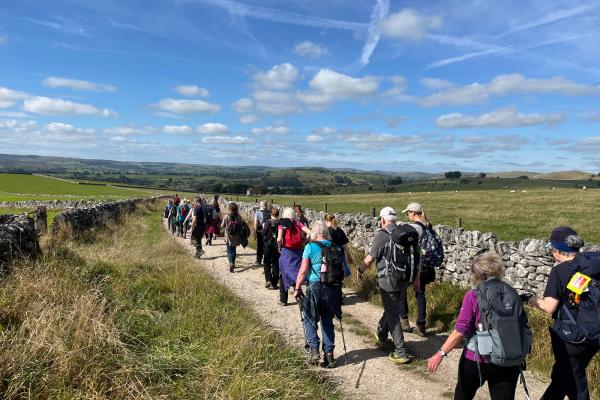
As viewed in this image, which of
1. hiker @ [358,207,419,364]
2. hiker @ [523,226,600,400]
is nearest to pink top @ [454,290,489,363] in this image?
hiker @ [523,226,600,400]

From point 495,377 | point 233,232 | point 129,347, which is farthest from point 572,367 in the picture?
point 233,232

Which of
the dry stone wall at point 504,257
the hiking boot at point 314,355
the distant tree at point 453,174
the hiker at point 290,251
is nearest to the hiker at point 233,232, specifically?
the hiker at point 290,251

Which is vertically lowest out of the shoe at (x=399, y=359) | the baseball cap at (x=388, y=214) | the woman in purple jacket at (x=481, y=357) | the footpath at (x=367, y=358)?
the footpath at (x=367, y=358)

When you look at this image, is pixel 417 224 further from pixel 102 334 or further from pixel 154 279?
pixel 154 279

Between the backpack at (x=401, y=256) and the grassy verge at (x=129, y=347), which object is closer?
the grassy verge at (x=129, y=347)

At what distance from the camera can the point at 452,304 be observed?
25.3 feet

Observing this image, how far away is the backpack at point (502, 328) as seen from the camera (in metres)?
3.24

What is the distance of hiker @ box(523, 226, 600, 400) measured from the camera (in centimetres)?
358

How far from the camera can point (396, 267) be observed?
554 centimetres

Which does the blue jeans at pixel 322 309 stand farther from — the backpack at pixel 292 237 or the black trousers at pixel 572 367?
the black trousers at pixel 572 367

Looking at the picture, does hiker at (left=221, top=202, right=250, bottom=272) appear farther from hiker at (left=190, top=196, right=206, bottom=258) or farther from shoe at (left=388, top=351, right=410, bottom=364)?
shoe at (left=388, top=351, right=410, bottom=364)

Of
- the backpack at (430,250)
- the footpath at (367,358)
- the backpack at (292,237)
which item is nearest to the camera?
the footpath at (367,358)

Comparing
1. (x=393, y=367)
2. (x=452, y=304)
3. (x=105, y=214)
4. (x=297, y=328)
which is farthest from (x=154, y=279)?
(x=105, y=214)

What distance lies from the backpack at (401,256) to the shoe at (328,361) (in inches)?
50.2
